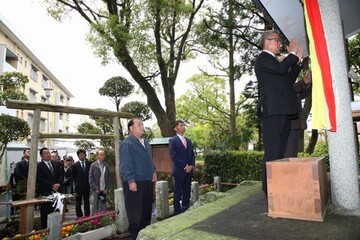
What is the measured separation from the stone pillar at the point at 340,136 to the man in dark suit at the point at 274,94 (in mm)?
430

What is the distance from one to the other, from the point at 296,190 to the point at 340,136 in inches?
27.0

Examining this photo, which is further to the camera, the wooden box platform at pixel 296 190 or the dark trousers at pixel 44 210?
the dark trousers at pixel 44 210

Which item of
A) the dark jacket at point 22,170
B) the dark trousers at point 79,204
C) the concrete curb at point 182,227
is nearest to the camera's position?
the concrete curb at point 182,227

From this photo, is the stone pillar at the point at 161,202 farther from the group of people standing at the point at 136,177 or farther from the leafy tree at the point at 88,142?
the leafy tree at the point at 88,142

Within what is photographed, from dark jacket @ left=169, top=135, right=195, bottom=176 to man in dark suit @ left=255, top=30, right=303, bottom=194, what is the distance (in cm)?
302

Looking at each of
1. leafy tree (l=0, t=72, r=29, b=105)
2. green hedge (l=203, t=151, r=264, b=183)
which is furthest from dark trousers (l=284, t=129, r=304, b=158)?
leafy tree (l=0, t=72, r=29, b=105)

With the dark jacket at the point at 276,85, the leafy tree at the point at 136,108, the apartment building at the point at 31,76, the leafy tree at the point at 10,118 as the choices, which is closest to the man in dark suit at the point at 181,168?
Result: the dark jacket at the point at 276,85

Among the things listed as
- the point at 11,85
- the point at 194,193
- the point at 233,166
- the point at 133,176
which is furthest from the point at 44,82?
the point at 133,176

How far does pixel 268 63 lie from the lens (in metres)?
2.98

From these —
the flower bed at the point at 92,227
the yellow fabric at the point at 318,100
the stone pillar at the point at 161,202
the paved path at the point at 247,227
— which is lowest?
the flower bed at the point at 92,227

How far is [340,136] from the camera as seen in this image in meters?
2.50

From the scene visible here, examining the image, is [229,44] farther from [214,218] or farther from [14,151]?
[14,151]

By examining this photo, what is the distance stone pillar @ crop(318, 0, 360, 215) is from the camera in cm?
239

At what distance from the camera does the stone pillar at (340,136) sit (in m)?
2.39
